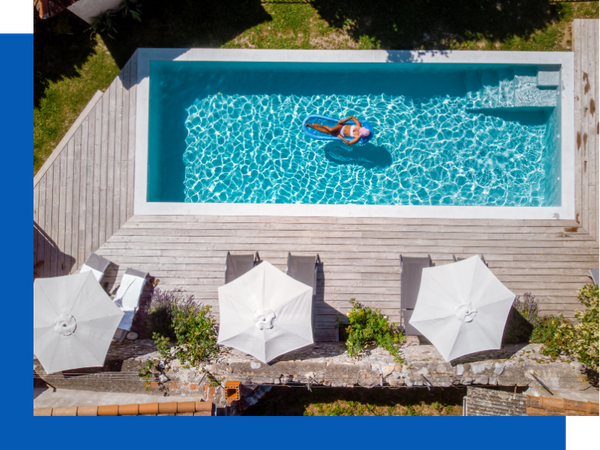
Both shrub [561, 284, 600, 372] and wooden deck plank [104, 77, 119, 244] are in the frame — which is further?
wooden deck plank [104, 77, 119, 244]

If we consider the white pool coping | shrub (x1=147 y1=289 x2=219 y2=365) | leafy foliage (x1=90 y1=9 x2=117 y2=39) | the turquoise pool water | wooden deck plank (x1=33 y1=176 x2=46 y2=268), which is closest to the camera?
shrub (x1=147 y1=289 x2=219 y2=365)

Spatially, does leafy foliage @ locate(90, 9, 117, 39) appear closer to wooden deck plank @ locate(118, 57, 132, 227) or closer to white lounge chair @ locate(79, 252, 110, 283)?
wooden deck plank @ locate(118, 57, 132, 227)

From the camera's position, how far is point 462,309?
8055mm

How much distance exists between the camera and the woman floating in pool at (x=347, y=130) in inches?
404

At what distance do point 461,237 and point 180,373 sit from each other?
294 inches

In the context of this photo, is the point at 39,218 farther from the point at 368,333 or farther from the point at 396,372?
the point at 396,372

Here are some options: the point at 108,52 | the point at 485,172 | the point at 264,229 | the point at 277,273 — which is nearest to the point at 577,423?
the point at 485,172

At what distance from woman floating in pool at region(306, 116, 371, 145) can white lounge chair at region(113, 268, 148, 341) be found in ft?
19.8

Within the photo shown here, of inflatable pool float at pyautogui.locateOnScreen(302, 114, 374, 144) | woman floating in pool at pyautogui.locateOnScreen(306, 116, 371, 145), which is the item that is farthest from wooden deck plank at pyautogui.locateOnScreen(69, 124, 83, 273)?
woman floating in pool at pyautogui.locateOnScreen(306, 116, 371, 145)

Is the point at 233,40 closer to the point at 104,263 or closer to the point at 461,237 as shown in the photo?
the point at 104,263

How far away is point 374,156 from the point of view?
1063cm

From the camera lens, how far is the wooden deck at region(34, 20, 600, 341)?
32.0 ft

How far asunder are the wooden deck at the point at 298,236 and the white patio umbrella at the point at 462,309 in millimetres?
1469

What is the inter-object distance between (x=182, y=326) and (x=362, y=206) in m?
5.32
